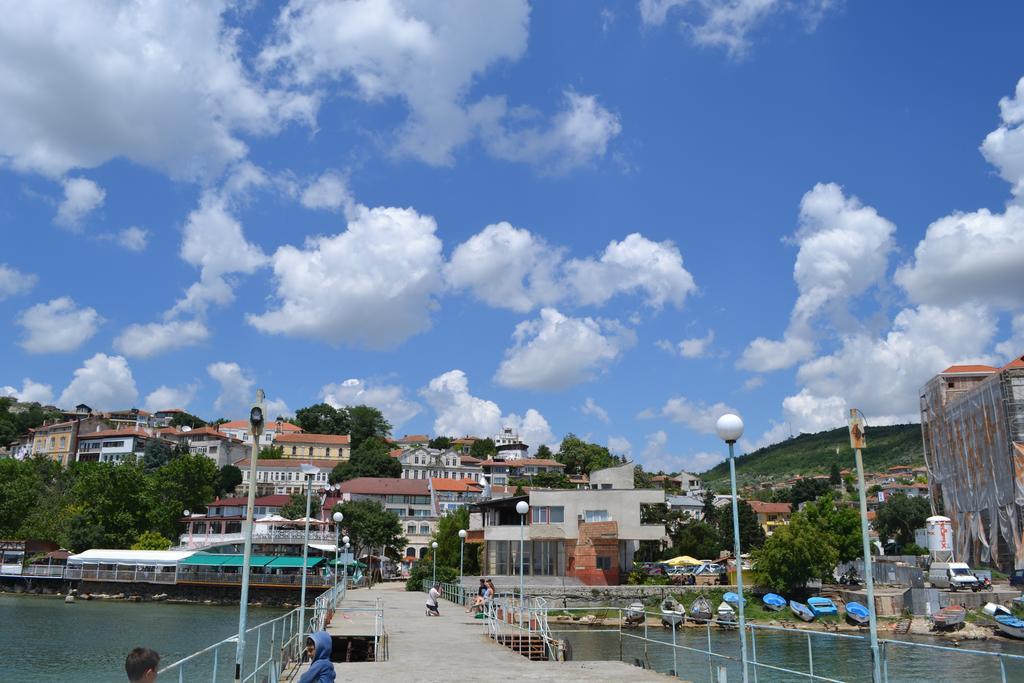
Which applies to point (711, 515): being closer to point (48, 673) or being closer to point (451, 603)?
point (451, 603)

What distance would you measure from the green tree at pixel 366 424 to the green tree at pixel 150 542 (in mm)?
77934

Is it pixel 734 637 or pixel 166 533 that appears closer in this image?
pixel 734 637

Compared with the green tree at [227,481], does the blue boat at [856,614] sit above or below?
below

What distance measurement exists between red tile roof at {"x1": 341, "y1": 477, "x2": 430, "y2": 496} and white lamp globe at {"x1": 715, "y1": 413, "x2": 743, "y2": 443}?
94646mm

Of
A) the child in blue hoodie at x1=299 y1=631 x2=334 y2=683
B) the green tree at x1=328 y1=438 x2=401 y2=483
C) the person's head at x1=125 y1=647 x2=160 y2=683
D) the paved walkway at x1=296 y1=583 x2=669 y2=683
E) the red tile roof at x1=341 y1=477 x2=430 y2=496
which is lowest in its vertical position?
the paved walkway at x1=296 y1=583 x2=669 y2=683

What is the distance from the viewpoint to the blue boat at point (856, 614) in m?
49.5

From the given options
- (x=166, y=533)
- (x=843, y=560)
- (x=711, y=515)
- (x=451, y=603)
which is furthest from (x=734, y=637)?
(x=711, y=515)

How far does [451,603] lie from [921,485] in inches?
5381

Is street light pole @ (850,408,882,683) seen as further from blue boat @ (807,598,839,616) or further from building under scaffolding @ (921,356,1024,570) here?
building under scaffolding @ (921,356,1024,570)

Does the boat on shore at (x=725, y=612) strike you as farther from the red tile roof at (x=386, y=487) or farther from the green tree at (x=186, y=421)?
the green tree at (x=186, y=421)

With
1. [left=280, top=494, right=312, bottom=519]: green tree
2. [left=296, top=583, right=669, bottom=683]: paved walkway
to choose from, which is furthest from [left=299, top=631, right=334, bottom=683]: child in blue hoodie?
[left=280, top=494, right=312, bottom=519]: green tree

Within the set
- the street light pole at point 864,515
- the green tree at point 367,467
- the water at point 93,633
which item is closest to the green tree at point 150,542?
the water at point 93,633

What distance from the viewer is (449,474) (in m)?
134

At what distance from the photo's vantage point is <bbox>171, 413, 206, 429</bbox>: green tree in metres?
178
